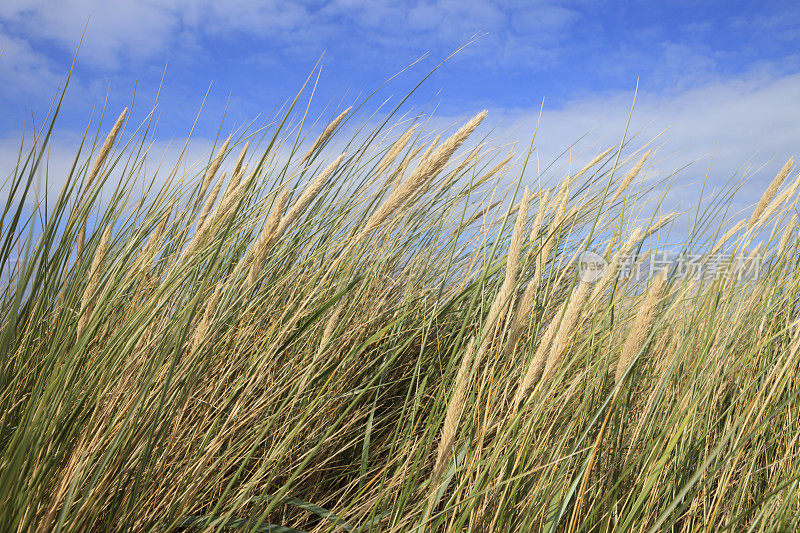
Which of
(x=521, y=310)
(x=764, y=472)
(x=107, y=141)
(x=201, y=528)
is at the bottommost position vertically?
(x=201, y=528)

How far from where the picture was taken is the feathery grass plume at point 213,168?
1.83 m

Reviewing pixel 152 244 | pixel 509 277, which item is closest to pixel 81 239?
pixel 152 244

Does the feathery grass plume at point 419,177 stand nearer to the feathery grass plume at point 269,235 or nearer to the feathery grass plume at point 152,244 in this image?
the feathery grass plume at point 269,235

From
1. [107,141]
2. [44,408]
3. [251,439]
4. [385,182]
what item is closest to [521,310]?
[251,439]

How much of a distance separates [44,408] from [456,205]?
168cm

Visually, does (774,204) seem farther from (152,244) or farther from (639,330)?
(152,244)

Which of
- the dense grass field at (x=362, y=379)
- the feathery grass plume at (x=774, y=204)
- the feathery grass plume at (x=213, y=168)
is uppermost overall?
the feathery grass plume at (x=774, y=204)

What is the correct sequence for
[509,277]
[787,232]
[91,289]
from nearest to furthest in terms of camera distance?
1. [509,277]
2. [91,289]
3. [787,232]

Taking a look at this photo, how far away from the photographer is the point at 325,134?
1534 millimetres

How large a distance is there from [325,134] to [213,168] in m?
0.56

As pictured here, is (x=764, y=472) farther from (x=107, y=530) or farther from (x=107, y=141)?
(x=107, y=141)

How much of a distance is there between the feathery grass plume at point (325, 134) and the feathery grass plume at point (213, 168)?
0.40m

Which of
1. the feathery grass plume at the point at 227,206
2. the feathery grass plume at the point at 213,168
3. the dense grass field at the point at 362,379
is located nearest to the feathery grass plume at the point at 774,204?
the dense grass field at the point at 362,379

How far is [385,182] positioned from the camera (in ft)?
6.15
